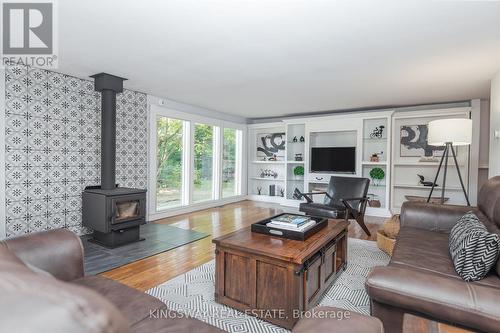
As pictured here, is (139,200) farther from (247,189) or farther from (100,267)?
(247,189)

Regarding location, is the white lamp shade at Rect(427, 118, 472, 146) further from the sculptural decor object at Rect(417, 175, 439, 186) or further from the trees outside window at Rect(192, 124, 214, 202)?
the trees outside window at Rect(192, 124, 214, 202)

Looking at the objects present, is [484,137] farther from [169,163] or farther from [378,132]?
[169,163]

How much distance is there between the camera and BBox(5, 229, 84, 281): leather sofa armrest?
1.34m

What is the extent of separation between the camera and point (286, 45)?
8.43ft

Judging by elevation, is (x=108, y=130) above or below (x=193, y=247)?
above

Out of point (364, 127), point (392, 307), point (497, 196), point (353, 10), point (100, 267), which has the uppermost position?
point (353, 10)

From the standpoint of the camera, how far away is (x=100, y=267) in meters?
2.71

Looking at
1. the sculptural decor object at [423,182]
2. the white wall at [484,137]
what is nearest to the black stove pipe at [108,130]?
the sculptural decor object at [423,182]

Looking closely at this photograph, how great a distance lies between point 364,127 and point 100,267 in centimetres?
530

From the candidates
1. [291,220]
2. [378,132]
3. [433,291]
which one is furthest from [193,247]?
[378,132]

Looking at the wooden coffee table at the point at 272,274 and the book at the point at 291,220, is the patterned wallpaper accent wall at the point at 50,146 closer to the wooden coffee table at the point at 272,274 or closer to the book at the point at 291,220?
the wooden coffee table at the point at 272,274

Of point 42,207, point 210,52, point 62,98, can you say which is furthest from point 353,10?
point 42,207

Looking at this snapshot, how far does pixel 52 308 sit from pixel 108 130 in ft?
12.4

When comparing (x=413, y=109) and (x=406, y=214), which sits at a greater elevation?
(x=413, y=109)
